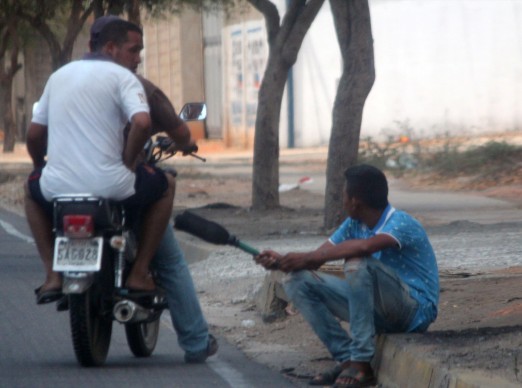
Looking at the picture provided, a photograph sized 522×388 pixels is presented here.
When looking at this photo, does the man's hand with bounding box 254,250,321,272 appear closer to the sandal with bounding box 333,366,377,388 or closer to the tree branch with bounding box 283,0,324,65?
the sandal with bounding box 333,366,377,388

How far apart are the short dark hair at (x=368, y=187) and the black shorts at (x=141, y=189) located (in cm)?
103

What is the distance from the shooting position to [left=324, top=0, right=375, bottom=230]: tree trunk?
13055mm

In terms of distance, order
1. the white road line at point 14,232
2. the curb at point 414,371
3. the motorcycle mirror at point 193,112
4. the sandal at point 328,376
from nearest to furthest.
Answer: the curb at point 414,371
the sandal at point 328,376
the motorcycle mirror at point 193,112
the white road line at point 14,232

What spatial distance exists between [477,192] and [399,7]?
1611 cm

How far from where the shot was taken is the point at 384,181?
22.1 feet

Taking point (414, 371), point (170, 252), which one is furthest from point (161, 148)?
point (414, 371)

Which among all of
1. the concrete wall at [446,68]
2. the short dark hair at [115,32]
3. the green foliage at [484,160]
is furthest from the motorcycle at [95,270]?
the concrete wall at [446,68]

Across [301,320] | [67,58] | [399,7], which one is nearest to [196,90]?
[399,7]

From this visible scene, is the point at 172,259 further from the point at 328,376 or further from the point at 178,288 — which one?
the point at 328,376

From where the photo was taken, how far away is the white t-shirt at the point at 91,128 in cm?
660

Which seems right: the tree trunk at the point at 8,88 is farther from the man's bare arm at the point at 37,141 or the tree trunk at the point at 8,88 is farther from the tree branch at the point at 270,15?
the man's bare arm at the point at 37,141

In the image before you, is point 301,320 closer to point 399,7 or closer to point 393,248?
point 393,248

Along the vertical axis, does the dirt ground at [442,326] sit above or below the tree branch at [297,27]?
below

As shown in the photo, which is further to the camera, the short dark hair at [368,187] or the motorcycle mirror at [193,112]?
the motorcycle mirror at [193,112]
